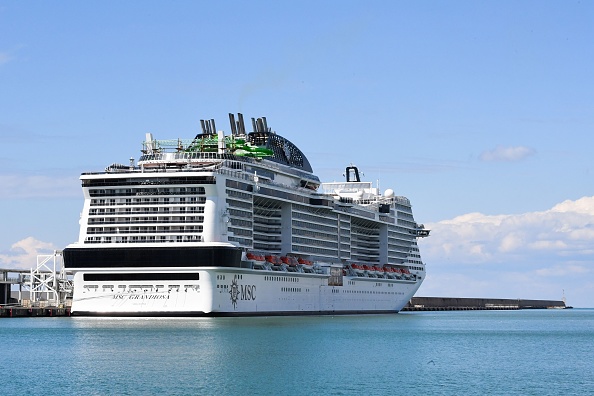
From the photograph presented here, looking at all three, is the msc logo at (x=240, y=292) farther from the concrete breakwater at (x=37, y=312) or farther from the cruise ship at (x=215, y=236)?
the concrete breakwater at (x=37, y=312)

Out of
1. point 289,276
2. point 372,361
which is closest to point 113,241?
point 289,276

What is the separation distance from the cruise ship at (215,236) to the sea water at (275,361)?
3.26 m

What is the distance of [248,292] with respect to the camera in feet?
298

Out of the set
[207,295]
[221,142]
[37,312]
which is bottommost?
[37,312]

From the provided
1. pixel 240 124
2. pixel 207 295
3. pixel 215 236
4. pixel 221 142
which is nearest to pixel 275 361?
pixel 207 295

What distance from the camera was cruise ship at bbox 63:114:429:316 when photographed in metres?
85.0

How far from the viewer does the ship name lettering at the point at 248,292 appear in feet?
294

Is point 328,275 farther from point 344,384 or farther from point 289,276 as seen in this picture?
point 344,384

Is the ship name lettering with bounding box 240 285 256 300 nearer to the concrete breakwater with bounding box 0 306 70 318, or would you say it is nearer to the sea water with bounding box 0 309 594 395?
the sea water with bounding box 0 309 594 395

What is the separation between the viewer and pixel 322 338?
235 ft

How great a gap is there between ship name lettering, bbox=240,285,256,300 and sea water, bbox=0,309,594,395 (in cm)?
515

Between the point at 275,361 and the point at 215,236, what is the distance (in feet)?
108

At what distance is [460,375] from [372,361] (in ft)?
21.2

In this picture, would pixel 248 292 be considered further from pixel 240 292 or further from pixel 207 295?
pixel 207 295
